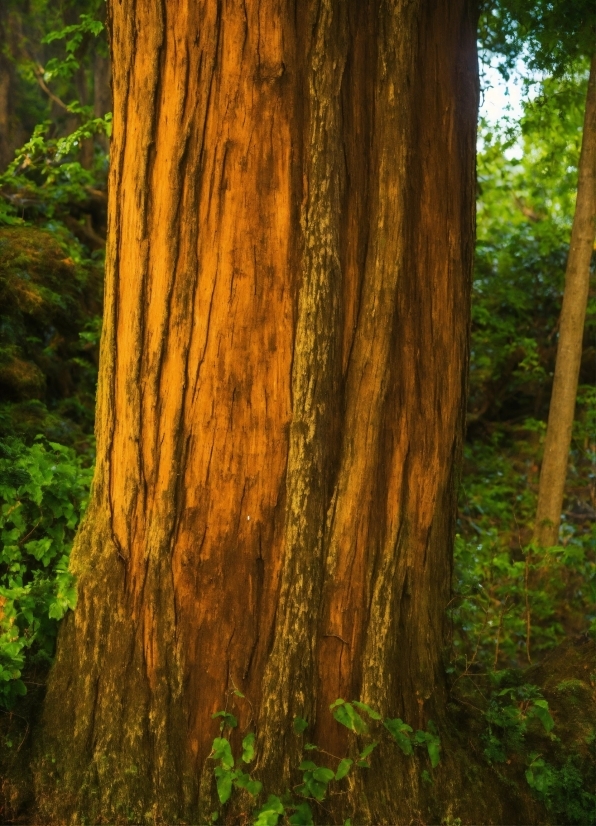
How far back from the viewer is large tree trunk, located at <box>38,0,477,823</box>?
3.37m

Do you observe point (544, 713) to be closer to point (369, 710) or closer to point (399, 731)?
point (399, 731)

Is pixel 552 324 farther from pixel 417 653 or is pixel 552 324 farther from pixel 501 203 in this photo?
pixel 417 653

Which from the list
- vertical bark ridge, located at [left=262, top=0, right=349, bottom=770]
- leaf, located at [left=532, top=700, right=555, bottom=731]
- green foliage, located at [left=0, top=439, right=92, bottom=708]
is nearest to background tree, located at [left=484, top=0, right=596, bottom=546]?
leaf, located at [left=532, top=700, right=555, bottom=731]

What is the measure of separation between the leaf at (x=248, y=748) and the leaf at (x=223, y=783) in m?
0.09

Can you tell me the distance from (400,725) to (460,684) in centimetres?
79

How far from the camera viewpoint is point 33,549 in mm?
4082

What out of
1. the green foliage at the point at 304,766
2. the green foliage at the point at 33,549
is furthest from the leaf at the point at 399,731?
the green foliage at the point at 33,549

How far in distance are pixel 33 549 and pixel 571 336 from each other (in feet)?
16.7

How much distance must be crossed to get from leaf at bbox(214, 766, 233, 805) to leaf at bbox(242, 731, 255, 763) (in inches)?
3.4

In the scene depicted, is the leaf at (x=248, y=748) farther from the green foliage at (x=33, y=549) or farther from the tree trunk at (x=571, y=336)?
the tree trunk at (x=571, y=336)

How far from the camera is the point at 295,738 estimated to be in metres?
3.42

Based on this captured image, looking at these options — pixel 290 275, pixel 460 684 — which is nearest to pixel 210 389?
pixel 290 275

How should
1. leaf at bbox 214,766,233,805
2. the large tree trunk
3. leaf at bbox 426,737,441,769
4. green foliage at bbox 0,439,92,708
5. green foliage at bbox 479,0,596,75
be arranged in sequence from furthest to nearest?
green foliage at bbox 479,0,596,75 < green foliage at bbox 0,439,92,708 < leaf at bbox 426,737,441,769 < the large tree trunk < leaf at bbox 214,766,233,805

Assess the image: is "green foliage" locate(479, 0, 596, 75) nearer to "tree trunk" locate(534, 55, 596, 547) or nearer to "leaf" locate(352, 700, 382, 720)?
"tree trunk" locate(534, 55, 596, 547)
